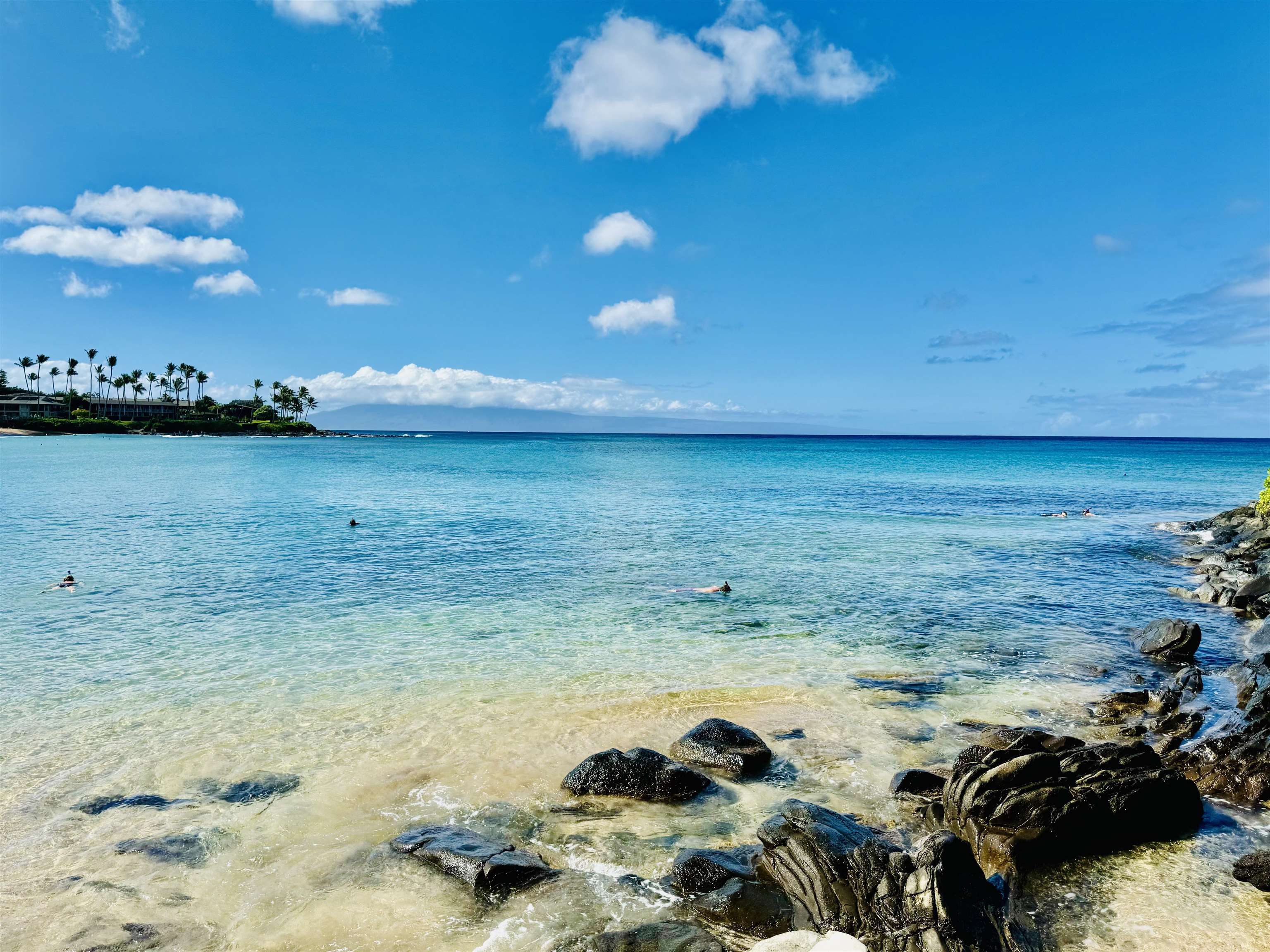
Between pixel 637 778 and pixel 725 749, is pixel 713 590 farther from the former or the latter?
pixel 637 778

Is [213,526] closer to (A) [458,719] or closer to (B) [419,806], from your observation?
(A) [458,719]

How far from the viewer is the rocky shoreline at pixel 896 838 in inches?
288

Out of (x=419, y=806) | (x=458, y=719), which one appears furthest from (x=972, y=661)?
(x=419, y=806)

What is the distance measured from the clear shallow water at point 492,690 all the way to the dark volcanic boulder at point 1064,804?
0.35m

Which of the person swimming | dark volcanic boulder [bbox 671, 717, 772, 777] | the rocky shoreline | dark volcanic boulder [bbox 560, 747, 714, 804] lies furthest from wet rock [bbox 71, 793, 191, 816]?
the person swimming

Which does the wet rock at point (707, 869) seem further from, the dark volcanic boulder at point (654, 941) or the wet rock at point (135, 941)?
the wet rock at point (135, 941)

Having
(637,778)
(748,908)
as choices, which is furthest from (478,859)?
(748,908)

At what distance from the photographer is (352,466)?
340 feet

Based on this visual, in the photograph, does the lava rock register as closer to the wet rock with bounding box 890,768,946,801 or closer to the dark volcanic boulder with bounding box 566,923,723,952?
the wet rock with bounding box 890,768,946,801

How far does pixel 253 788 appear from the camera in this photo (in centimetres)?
1134

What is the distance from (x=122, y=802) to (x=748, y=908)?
9652 mm

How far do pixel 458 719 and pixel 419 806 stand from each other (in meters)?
3.58

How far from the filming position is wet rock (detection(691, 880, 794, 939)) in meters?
7.62

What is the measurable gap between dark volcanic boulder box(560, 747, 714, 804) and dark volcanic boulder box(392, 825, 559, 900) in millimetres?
1921
